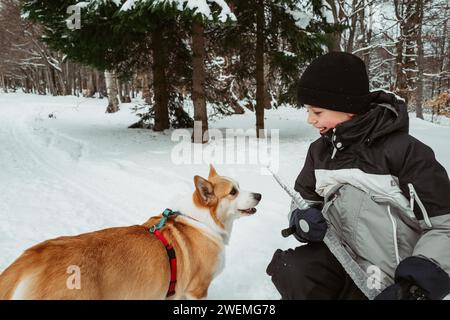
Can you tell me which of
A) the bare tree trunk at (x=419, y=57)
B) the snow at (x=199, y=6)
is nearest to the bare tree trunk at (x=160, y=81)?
the snow at (x=199, y=6)

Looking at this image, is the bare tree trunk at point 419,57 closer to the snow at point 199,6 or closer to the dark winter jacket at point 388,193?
the snow at point 199,6

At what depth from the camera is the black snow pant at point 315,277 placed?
2051 mm

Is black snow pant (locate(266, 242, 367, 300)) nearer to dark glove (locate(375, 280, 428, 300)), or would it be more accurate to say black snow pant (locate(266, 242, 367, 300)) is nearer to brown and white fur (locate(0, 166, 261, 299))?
dark glove (locate(375, 280, 428, 300))

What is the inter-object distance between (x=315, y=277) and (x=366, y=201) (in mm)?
604

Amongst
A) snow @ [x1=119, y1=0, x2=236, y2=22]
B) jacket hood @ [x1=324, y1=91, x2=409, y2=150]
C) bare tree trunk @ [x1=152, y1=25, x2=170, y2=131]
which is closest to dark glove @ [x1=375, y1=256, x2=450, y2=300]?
jacket hood @ [x1=324, y1=91, x2=409, y2=150]

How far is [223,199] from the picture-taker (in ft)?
9.14

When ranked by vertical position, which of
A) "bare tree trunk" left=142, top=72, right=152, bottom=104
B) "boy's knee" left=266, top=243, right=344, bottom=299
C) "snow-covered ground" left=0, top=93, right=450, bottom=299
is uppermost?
"bare tree trunk" left=142, top=72, right=152, bottom=104

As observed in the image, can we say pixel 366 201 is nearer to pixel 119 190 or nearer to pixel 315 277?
pixel 315 277

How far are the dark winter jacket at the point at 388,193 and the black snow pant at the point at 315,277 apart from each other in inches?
7.1

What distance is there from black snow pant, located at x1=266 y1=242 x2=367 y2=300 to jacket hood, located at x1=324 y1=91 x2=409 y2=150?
78cm

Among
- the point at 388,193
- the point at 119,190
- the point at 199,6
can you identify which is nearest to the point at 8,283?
the point at 388,193

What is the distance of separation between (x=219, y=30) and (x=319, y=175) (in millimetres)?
9466

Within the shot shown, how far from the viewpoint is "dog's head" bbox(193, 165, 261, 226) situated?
2686 millimetres
